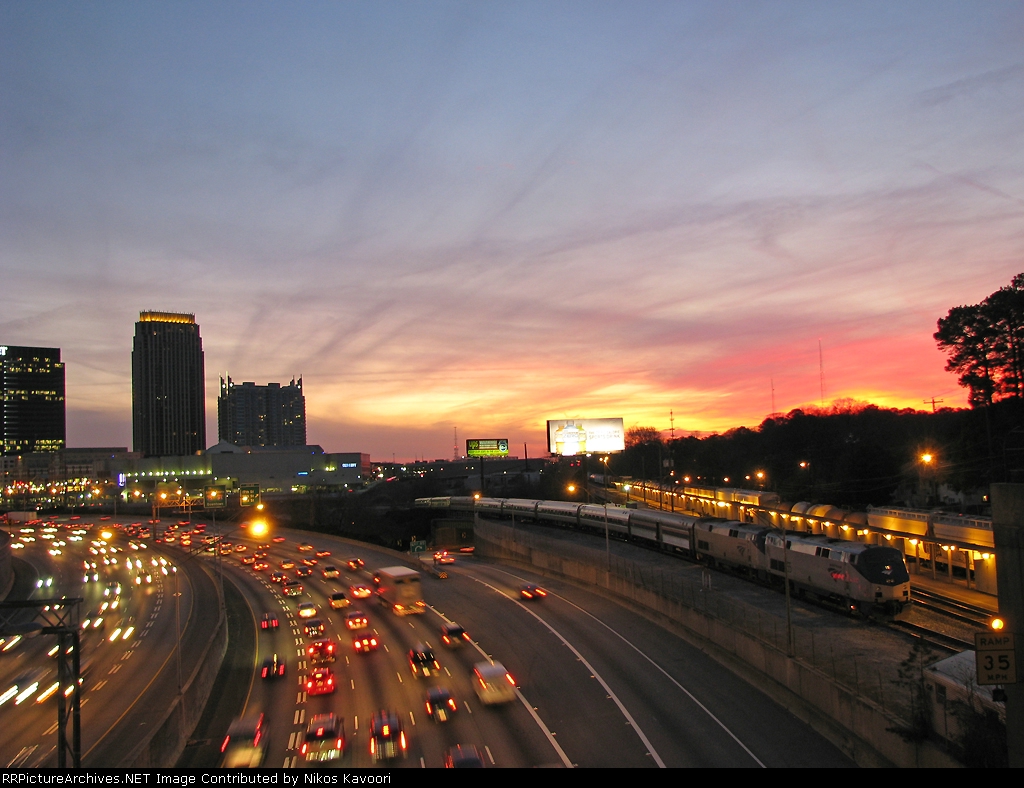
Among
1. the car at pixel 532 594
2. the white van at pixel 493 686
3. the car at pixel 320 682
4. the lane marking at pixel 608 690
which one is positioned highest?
the white van at pixel 493 686

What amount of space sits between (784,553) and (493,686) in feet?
44.7

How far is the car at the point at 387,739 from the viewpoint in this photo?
60.4 feet

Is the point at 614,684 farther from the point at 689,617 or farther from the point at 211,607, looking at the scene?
the point at 211,607

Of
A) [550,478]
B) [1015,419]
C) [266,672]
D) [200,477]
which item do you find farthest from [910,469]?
[200,477]

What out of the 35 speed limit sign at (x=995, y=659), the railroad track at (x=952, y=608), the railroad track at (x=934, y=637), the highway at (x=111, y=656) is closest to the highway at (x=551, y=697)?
the highway at (x=111, y=656)

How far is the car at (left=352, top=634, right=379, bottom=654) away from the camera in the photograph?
30.1m

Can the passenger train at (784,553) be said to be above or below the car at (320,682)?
above

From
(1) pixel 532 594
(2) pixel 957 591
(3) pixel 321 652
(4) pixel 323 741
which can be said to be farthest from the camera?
(1) pixel 532 594

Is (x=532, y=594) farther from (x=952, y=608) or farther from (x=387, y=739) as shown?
(x=952, y=608)

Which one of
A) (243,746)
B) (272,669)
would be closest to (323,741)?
(243,746)

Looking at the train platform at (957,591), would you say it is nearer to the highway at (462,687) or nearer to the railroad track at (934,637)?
the railroad track at (934,637)

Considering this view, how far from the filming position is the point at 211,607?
1575 inches

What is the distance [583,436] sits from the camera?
242 ft

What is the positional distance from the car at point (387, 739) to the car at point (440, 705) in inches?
73.4
